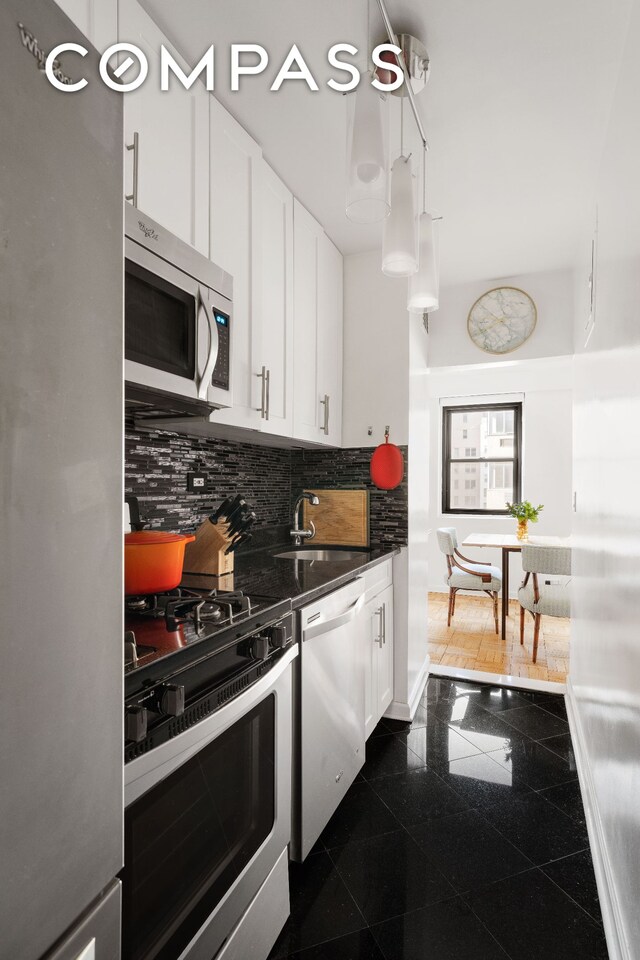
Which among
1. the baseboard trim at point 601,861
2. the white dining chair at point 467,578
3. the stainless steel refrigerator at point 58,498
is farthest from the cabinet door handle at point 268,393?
the white dining chair at point 467,578

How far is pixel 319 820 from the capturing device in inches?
64.7

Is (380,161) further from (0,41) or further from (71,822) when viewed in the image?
(71,822)

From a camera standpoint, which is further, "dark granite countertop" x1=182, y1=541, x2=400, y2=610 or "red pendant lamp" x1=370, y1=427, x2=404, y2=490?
"red pendant lamp" x1=370, y1=427, x2=404, y2=490

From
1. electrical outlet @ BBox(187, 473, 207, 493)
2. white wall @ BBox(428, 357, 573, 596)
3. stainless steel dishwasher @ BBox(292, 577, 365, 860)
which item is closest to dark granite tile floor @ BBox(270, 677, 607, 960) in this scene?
stainless steel dishwasher @ BBox(292, 577, 365, 860)

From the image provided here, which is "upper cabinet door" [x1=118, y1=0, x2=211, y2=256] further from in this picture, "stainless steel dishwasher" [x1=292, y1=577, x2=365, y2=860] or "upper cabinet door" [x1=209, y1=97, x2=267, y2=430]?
"stainless steel dishwasher" [x1=292, y1=577, x2=365, y2=860]

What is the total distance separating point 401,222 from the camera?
1376mm

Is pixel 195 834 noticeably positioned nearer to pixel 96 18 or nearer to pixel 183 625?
pixel 183 625

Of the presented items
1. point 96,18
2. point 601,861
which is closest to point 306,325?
point 96,18

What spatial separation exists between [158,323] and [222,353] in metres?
0.28

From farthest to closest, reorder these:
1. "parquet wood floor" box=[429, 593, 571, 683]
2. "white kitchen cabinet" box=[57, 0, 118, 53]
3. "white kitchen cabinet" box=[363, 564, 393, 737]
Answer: "parquet wood floor" box=[429, 593, 571, 683] < "white kitchen cabinet" box=[363, 564, 393, 737] < "white kitchen cabinet" box=[57, 0, 118, 53]

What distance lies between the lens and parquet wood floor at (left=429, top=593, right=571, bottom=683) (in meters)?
3.40

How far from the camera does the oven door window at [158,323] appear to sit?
1199mm

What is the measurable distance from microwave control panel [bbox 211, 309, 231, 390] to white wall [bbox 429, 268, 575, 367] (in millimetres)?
→ 2086

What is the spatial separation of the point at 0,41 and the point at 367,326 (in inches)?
95.0
